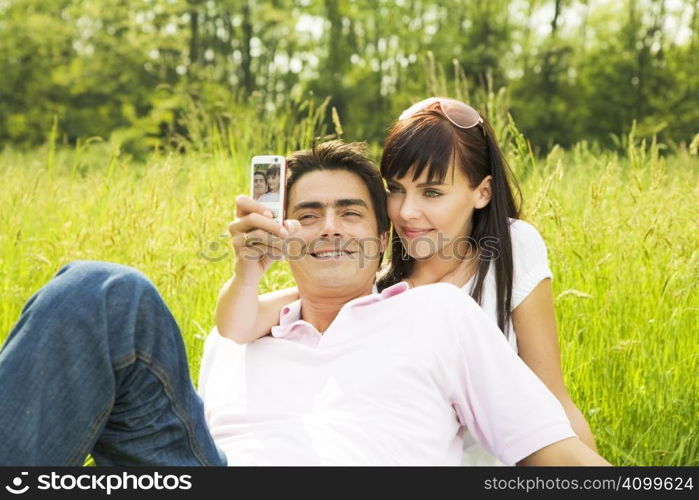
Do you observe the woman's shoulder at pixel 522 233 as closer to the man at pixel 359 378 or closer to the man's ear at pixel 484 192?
the man's ear at pixel 484 192

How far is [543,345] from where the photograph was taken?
2.72 meters

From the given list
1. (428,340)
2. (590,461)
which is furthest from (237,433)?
(590,461)

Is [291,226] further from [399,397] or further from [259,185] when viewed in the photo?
[399,397]

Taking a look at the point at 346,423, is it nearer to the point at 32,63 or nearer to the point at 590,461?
the point at 590,461

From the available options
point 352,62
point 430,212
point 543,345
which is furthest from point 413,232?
point 352,62

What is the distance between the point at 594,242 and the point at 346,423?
2.02 meters

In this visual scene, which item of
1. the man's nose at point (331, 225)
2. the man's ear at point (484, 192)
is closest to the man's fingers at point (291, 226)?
the man's nose at point (331, 225)

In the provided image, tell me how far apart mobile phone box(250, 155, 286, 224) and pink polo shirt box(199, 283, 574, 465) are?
361mm

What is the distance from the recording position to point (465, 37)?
2278cm

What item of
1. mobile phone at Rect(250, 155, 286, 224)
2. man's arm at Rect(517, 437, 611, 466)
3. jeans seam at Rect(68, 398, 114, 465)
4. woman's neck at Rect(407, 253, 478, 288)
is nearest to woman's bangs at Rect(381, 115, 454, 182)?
woman's neck at Rect(407, 253, 478, 288)

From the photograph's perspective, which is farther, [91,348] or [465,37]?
[465,37]

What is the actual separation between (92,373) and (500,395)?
3.46ft

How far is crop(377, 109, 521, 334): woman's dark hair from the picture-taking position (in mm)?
2829
